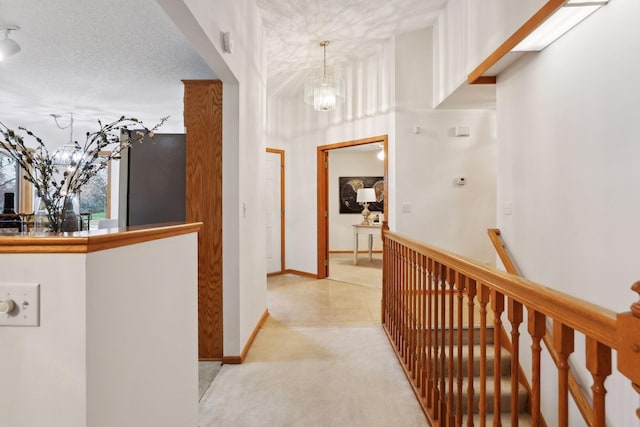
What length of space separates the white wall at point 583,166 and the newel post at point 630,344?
152cm

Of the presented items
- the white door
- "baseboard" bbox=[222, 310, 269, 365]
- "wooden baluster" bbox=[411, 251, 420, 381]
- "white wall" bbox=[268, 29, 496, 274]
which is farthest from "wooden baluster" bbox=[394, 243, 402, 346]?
the white door

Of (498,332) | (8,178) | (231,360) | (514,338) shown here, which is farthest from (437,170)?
(8,178)

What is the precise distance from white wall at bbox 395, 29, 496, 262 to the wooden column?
2.49 meters

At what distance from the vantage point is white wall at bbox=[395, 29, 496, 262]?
4.58 meters

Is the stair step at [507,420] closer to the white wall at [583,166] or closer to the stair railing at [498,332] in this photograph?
the stair railing at [498,332]

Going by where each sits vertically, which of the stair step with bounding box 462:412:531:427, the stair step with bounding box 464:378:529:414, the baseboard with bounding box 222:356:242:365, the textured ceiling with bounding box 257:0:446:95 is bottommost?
the stair step with bounding box 462:412:531:427

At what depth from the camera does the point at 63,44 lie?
3.29 metres

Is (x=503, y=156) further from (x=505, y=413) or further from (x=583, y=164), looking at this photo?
(x=505, y=413)

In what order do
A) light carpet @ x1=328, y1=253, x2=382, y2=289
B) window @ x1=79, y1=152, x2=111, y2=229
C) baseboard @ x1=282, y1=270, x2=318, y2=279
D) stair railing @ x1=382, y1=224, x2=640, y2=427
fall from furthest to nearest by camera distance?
window @ x1=79, y1=152, x2=111, y2=229, baseboard @ x1=282, y1=270, x2=318, y2=279, light carpet @ x1=328, y1=253, x2=382, y2=289, stair railing @ x1=382, y1=224, x2=640, y2=427

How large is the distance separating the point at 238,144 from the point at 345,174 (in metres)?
6.12

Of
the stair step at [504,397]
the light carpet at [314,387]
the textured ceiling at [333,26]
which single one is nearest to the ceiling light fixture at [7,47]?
the textured ceiling at [333,26]

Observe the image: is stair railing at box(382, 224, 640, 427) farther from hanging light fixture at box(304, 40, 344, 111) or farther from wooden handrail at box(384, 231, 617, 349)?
hanging light fixture at box(304, 40, 344, 111)

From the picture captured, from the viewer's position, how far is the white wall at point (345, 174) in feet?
28.7

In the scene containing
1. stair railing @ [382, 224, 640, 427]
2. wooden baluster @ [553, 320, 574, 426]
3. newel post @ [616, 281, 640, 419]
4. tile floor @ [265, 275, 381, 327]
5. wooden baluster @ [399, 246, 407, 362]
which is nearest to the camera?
newel post @ [616, 281, 640, 419]
